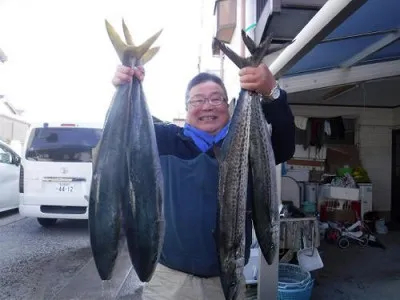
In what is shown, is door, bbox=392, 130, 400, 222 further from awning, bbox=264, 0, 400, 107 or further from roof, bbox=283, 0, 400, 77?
roof, bbox=283, 0, 400, 77

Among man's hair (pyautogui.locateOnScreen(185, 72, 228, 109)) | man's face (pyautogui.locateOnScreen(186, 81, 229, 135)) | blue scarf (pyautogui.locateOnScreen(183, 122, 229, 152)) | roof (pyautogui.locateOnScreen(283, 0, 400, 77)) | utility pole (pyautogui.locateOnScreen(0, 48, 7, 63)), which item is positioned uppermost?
utility pole (pyautogui.locateOnScreen(0, 48, 7, 63))

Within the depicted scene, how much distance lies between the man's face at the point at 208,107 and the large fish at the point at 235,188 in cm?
43

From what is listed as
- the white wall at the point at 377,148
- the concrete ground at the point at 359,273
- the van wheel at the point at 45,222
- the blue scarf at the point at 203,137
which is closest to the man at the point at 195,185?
the blue scarf at the point at 203,137

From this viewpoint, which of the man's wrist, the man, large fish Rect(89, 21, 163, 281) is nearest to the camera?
large fish Rect(89, 21, 163, 281)

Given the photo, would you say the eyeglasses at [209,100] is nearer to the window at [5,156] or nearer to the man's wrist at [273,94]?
the man's wrist at [273,94]

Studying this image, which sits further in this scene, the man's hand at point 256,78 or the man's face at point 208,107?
the man's face at point 208,107

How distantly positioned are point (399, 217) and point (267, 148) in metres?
9.86

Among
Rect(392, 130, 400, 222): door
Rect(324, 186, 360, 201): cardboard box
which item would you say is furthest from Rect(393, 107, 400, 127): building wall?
Rect(324, 186, 360, 201): cardboard box

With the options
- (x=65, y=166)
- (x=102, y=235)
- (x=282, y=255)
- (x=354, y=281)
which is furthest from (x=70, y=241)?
(x=102, y=235)

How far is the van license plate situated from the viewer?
29.1 ft

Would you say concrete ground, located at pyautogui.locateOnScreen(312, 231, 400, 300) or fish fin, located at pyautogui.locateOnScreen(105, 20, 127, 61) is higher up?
fish fin, located at pyautogui.locateOnScreen(105, 20, 127, 61)

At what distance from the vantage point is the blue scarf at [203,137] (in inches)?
99.0

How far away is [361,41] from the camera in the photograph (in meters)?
5.02

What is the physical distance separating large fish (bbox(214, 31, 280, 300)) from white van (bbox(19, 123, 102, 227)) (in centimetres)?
710
